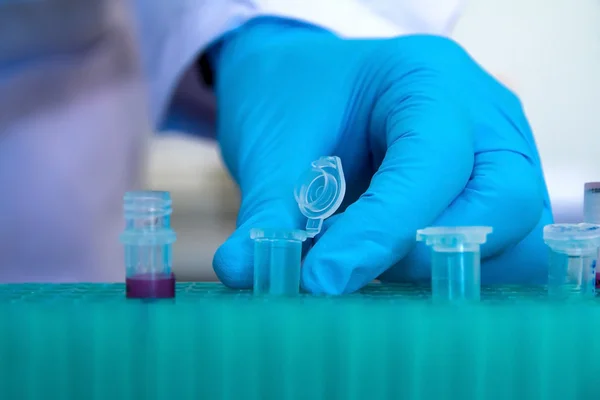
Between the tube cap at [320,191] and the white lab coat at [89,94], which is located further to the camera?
the white lab coat at [89,94]

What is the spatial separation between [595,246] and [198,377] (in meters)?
0.31

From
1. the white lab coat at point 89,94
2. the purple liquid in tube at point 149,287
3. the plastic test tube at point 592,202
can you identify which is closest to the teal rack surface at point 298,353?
the purple liquid in tube at point 149,287

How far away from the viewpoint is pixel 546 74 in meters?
1.27

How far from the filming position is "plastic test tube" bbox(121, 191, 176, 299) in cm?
42

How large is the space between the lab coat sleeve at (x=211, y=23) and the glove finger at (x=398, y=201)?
0.42 m

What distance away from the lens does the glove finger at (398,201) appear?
47 cm

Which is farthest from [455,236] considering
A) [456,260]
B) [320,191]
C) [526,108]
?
[526,108]

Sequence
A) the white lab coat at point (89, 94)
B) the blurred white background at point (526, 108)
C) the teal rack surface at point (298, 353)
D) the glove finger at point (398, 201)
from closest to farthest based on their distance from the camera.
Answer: the teal rack surface at point (298, 353) → the glove finger at point (398, 201) → the white lab coat at point (89, 94) → the blurred white background at point (526, 108)

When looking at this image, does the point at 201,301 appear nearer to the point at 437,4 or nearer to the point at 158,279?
the point at 158,279

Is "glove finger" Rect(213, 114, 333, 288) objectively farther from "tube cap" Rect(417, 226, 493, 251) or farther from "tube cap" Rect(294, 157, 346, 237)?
"tube cap" Rect(417, 226, 493, 251)

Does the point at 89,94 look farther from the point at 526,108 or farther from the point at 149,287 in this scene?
the point at 526,108

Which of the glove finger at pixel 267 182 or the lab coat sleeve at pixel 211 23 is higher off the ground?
the lab coat sleeve at pixel 211 23

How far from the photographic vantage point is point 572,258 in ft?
1.49

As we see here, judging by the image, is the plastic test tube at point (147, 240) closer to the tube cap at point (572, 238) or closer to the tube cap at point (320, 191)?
the tube cap at point (320, 191)
